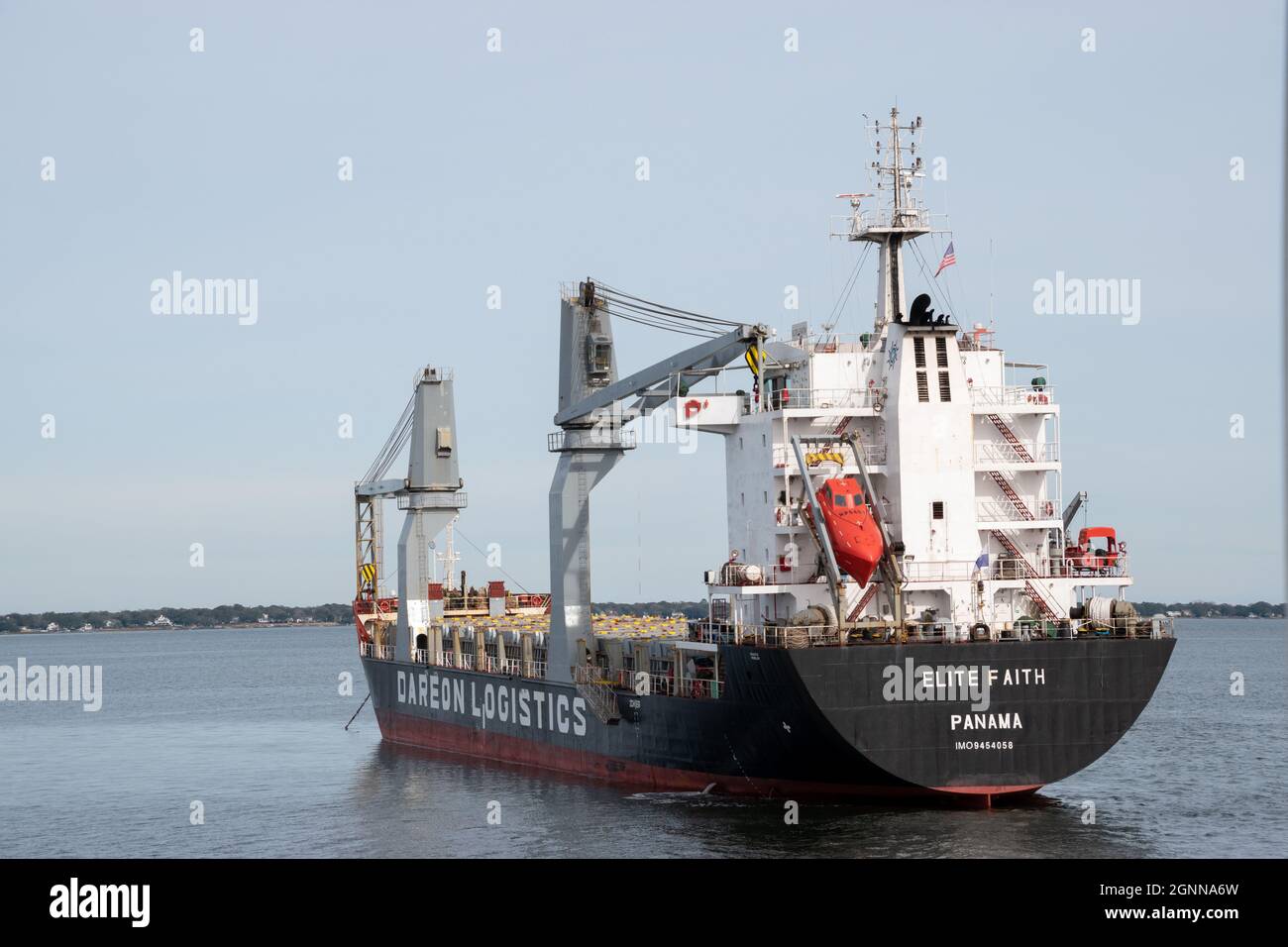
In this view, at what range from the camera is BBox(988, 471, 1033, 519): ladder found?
38188 millimetres

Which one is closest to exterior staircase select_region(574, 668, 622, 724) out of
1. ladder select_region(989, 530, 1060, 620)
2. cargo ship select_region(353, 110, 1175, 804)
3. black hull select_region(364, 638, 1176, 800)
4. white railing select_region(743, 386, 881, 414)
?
cargo ship select_region(353, 110, 1175, 804)

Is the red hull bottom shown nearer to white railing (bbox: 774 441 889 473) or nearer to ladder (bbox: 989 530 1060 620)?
ladder (bbox: 989 530 1060 620)

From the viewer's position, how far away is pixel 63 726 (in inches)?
2771

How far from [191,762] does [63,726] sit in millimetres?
19392

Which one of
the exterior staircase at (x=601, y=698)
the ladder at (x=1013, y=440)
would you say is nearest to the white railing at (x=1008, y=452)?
the ladder at (x=1013, y=440)

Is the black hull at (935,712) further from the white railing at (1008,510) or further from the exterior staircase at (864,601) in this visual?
the white railing at (1008,510)

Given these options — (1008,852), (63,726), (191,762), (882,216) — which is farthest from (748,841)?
(63,726)

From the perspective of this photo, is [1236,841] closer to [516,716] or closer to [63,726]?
[516,716]

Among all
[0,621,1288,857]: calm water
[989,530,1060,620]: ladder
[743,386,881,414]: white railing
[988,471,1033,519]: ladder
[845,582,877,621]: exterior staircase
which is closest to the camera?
[0,621,1288,857]: calm water

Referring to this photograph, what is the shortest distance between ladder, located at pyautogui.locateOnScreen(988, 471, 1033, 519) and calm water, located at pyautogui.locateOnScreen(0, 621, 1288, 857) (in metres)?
6.84
